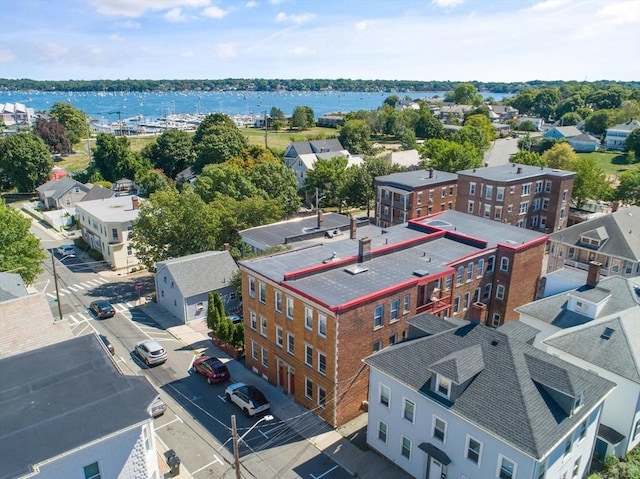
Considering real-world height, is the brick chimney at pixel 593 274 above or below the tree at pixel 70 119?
below

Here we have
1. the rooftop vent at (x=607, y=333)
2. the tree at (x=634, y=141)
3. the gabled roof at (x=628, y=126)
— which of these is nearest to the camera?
the rooftop vent at (x=607, y=333)

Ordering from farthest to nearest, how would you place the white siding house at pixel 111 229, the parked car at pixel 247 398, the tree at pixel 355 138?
the tree at pixel 355 138
the white siding house at pixel 111 229
the parked car at pixel 247 398

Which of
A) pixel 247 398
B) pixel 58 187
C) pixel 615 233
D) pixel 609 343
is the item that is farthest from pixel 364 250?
pixel 58 187

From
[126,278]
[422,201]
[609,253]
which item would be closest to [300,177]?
[422,201]

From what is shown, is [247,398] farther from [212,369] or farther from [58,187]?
[58,187]

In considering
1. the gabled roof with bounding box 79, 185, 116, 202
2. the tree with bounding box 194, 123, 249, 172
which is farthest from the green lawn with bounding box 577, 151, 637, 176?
the gabled roof with bounding box 79, 185, 116, 202

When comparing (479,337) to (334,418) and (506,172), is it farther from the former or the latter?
(506,172)

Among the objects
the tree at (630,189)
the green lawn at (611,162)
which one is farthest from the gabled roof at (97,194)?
the green lawn at (611,162)

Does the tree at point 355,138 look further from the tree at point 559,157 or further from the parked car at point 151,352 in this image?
the parked car at point 151,352
